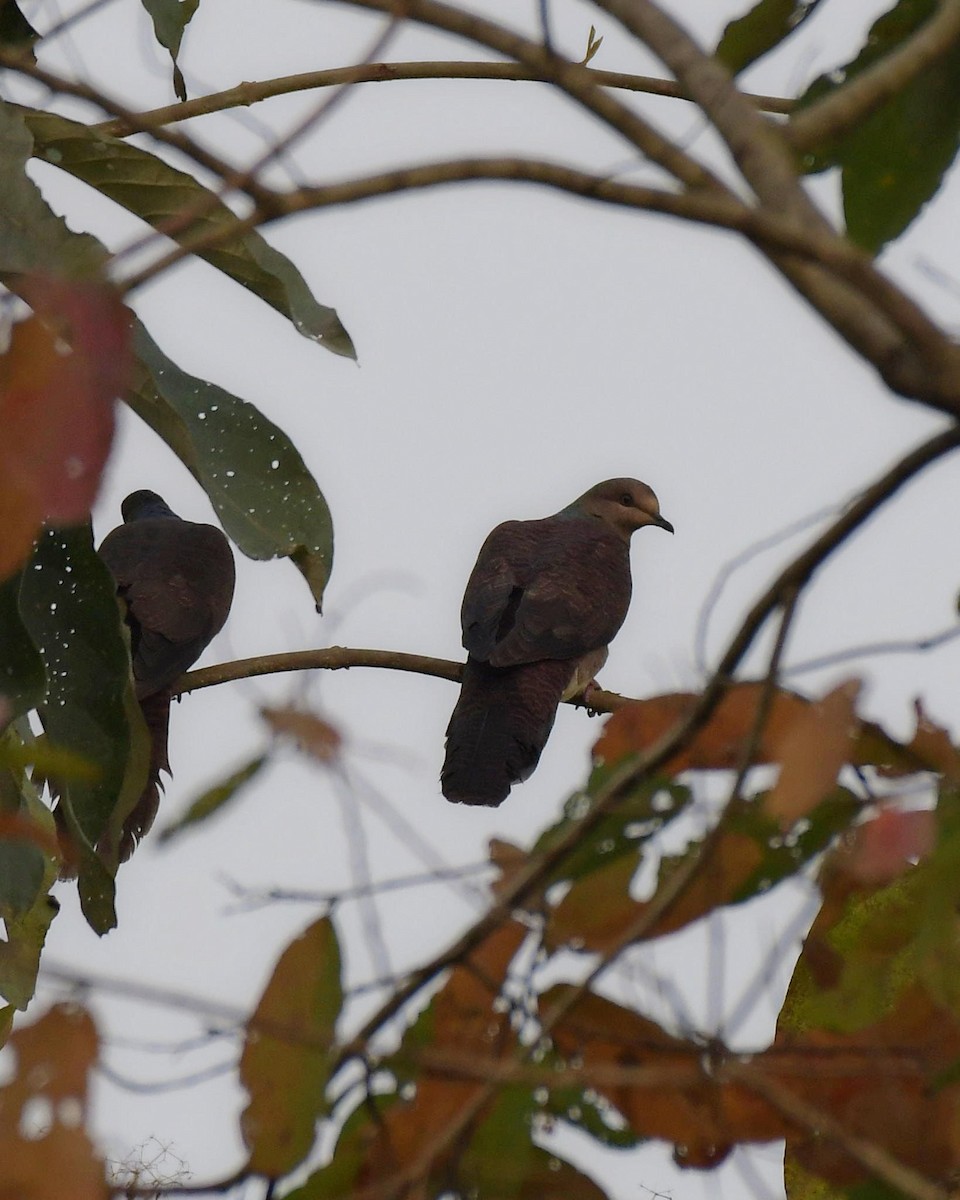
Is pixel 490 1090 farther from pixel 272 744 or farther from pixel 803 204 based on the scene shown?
pixel 803 204

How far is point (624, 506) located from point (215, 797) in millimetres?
6078

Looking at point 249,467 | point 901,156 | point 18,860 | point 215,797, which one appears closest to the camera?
point 215,797

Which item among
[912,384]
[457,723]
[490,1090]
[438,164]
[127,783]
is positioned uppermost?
[457,723]

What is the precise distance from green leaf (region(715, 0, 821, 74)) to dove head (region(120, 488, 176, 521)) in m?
5.49

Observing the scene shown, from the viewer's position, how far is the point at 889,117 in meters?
1.93

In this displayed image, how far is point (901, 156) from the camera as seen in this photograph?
1936 mm

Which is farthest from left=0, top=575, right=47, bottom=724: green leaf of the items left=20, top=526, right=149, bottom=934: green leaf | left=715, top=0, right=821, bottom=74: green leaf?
left=715, top=0, right=821, bottom=74: green leaf

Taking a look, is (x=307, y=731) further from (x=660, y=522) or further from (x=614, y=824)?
(x=660, y=522)

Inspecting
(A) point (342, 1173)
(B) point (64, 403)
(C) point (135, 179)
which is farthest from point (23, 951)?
(B) point (64, 403)

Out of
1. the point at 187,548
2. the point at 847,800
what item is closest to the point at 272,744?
the point at 847,800

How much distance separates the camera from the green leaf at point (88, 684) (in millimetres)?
3266

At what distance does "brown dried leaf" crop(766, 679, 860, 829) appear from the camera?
1.40 m

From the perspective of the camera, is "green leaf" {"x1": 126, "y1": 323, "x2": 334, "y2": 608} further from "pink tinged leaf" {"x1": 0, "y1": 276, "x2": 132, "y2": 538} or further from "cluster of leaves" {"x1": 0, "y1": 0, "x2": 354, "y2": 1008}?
"pink tinged leaf" {"x1": 0, "y1": 276, "x2": 132, "y2": 538}

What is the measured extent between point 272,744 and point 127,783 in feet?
5.81
